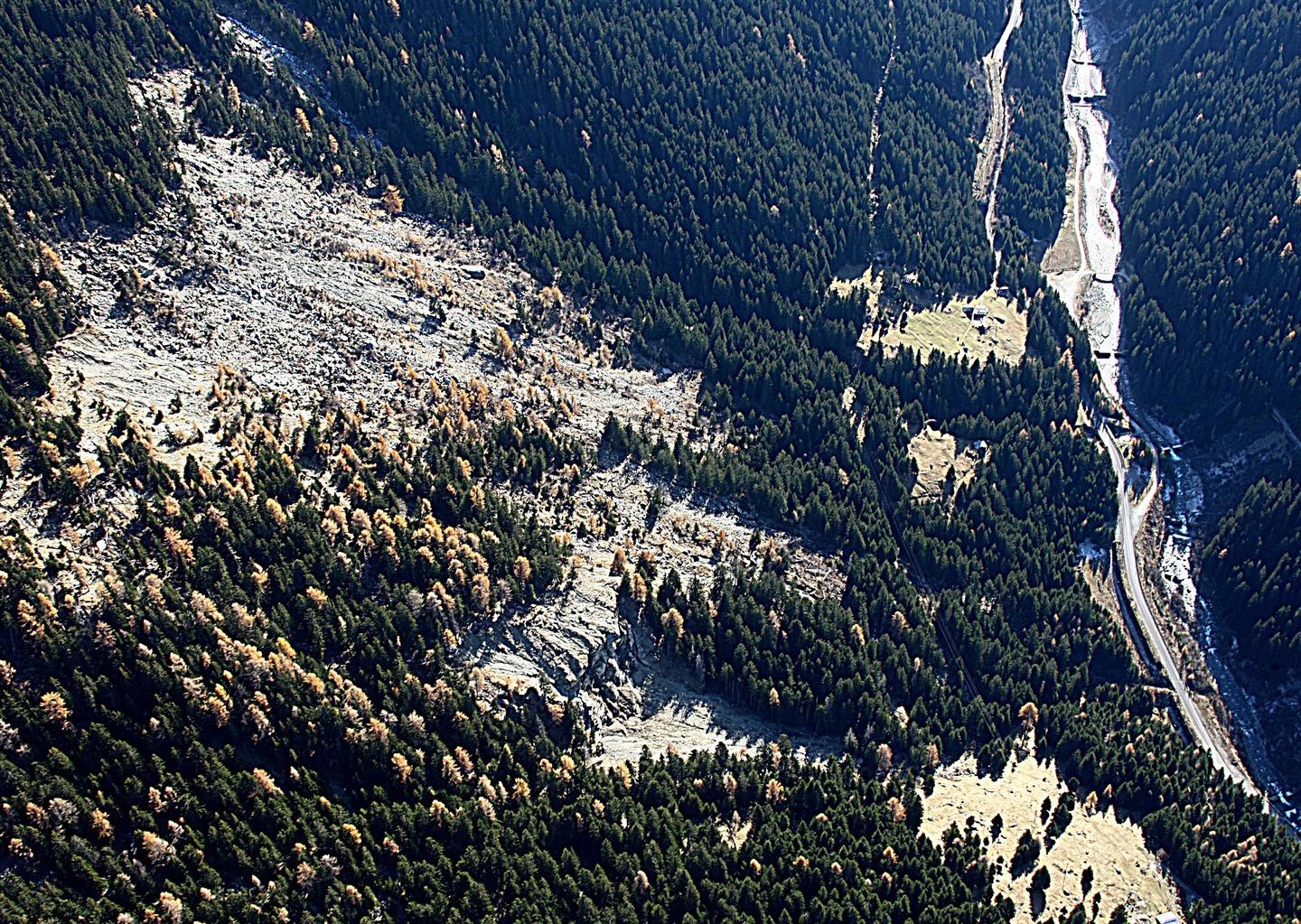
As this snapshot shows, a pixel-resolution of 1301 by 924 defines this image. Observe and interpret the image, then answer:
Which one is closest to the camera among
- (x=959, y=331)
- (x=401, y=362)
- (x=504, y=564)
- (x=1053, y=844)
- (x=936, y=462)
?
(x=504, y=564)

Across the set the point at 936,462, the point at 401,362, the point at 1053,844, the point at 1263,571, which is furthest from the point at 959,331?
the point at 401,362

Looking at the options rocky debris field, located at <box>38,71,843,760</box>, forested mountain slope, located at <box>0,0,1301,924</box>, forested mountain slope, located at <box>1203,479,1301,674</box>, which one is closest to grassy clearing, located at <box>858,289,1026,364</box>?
forested mountain slope, located at <box>0,0,1301,924</box>

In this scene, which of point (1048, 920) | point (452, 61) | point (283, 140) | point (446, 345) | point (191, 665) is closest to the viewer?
point (191, 665)

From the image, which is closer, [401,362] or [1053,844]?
[1053,844]

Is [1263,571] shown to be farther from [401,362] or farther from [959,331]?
[401,362]

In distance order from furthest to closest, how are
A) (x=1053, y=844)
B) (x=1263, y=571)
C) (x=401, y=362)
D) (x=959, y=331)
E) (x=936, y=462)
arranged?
(x=959, y=331), (x=936, y=462), (x=1263, y=571), (x=401, y=362), (x=1053, y=844)

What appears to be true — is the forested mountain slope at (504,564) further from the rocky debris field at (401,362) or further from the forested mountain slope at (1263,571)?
the forested mountain slope at (1263,571)

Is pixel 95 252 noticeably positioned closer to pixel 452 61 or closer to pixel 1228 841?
pixel 452 61

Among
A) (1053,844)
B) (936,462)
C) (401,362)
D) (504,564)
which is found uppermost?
(936,462)

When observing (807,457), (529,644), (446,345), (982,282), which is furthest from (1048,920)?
A: (982,282)
